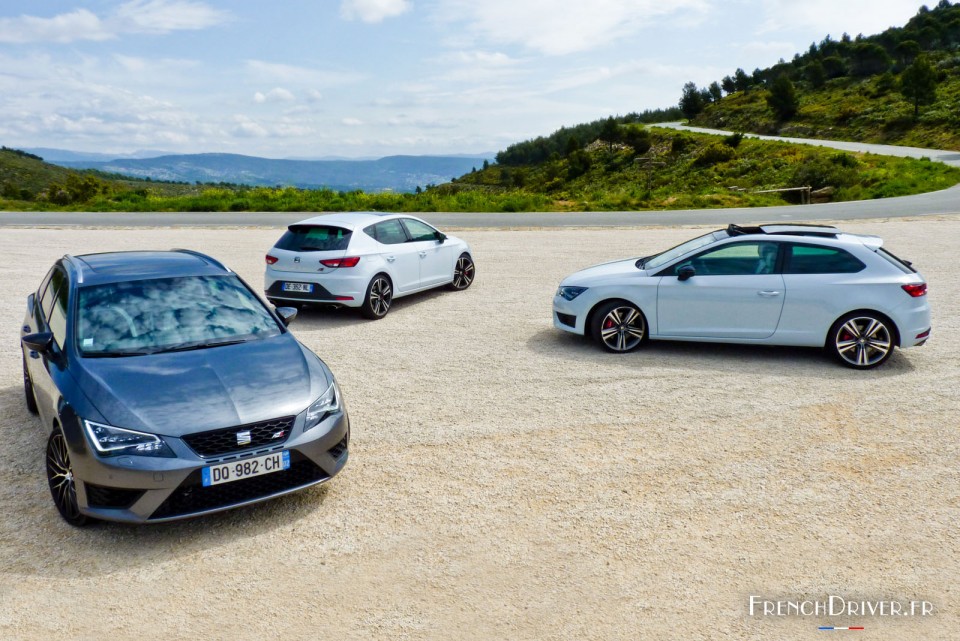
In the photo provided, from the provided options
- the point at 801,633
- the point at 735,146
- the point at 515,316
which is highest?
the point at 735,146

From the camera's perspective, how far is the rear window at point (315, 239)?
11.2 metres

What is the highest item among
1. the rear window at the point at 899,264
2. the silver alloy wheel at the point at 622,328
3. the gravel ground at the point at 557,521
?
the rear window at the point at 899,264

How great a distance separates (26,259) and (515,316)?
1361cm

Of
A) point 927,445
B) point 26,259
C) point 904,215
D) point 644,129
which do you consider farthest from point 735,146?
point 927,445

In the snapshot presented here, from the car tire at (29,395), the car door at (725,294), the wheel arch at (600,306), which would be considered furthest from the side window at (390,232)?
the car tire at (29,395)

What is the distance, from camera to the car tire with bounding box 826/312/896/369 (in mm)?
8430

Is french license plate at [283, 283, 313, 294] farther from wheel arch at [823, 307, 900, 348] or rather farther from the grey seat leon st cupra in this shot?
wheel arch at [823, 307, 900, 348]

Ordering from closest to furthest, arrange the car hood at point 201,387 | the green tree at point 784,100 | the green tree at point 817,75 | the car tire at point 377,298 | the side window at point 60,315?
the car hood at point 201,387 → the side window at point 60,315 → the car tire at point 377,298 → the green tree at point 784,100 → the green tree at point 817,75

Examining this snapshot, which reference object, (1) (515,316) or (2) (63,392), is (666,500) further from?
(1) (515,316)

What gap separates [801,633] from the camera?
3891 millimetres

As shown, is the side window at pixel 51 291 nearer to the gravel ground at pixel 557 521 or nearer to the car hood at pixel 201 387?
the gravel ground at pixel 557 521

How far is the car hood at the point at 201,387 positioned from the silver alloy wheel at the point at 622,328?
4486 millimetres

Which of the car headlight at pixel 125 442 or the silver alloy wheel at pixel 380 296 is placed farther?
the silver alloy wheel at pixel 380 296

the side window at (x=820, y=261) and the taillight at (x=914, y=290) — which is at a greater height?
the side window at (x=820, y=261)
